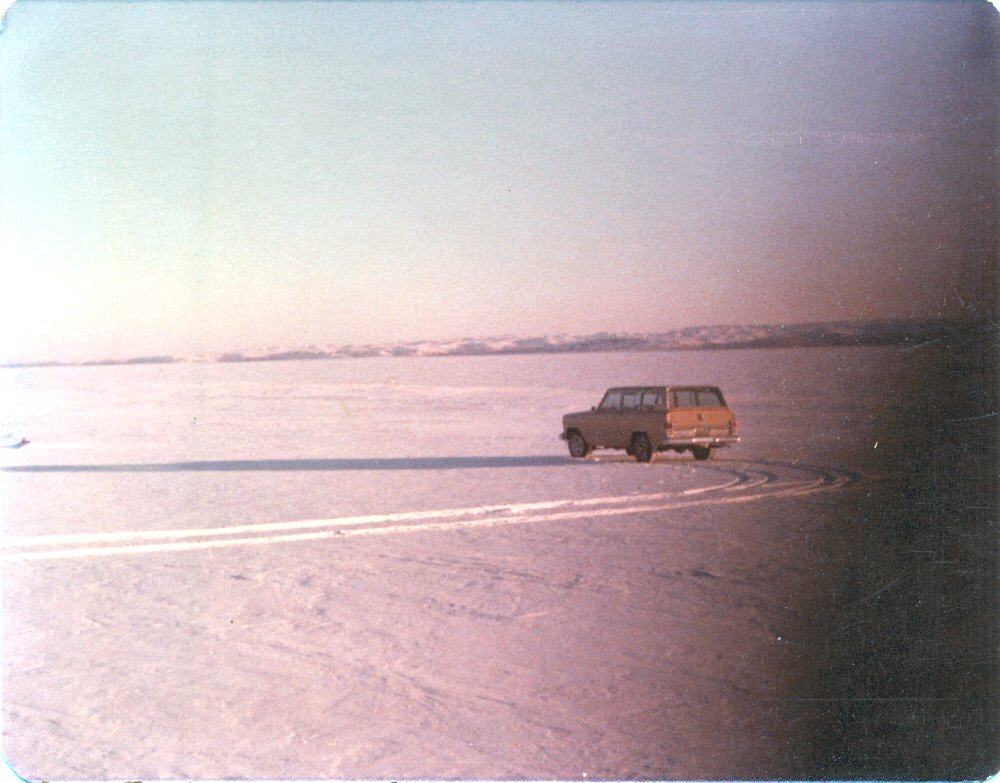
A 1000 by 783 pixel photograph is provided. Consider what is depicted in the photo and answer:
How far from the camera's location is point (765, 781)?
430 cm

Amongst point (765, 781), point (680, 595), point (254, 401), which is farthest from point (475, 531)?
point (254, 401)

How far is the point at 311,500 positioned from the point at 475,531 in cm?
314

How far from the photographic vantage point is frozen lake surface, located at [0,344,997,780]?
440cm

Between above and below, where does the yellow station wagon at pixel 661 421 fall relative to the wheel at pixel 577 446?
above

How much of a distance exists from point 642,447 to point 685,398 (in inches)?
43.5

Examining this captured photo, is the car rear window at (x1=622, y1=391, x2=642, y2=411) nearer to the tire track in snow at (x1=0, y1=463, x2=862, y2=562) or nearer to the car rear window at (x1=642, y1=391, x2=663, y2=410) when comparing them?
the car rear window at (x1=642, y1=391, x2=663, y2=410)

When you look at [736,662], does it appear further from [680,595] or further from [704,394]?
[704,394]

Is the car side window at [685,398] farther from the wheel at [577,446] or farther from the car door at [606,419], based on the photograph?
the wheel at [577,446]

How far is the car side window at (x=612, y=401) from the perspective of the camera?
13.4 meters

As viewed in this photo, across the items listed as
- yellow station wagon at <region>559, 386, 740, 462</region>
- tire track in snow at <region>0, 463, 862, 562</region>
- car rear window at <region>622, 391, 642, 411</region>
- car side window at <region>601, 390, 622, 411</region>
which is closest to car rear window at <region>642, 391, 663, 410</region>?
yellow station wagon at <region>559, 386, 740, 462</region>

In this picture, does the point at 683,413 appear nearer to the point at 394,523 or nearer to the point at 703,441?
the point at 703,441

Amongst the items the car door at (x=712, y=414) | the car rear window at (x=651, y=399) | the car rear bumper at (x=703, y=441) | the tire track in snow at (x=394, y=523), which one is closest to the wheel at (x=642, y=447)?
the car rear bumper at (x=703, y=441)

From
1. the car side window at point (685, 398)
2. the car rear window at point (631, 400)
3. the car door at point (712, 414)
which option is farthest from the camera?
the car rear window at point (631, 400)

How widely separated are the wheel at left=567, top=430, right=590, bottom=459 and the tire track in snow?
3281 mm
